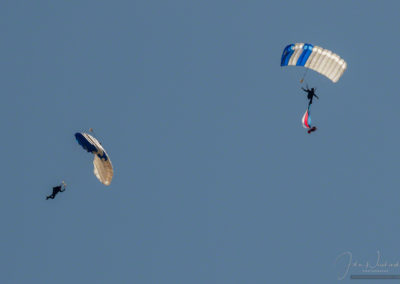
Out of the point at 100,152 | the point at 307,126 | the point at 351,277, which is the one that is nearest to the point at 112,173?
the point at 100,152

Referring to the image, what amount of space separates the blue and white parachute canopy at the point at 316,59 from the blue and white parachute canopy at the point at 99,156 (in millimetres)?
13070

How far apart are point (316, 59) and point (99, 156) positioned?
50.7ft

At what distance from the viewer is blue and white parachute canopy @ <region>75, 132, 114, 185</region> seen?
2088 inches

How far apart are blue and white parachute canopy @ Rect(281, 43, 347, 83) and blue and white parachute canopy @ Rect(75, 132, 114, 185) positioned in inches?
515

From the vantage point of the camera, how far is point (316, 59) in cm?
5106

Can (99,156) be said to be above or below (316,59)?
below

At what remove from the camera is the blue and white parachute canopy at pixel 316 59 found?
166 feet

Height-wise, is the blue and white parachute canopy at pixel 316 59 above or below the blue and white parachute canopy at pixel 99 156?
above

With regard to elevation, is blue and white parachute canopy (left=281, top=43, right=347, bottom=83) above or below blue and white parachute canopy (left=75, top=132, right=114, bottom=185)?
above

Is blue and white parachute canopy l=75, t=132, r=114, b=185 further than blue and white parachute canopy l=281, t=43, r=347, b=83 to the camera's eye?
Yes

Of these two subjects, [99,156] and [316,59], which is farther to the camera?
[99,156]

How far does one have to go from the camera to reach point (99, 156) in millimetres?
53938

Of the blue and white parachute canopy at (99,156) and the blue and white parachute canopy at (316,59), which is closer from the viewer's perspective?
the blue and white parachute canopy at (316,59)

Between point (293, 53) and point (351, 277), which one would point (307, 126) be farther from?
point (351, 277)
